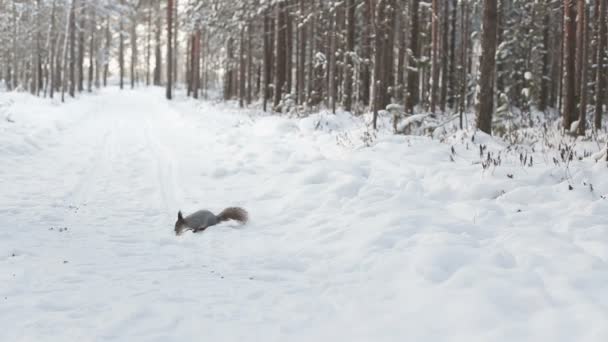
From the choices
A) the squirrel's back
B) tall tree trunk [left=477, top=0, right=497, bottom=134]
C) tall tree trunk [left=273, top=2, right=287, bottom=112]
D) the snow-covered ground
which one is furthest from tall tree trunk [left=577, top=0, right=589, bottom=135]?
tall tree trunk [left=273, top=2, right=287, bottom=112]

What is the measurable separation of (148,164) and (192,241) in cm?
591

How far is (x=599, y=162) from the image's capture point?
7371mm

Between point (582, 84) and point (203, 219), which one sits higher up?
point (582, 84)

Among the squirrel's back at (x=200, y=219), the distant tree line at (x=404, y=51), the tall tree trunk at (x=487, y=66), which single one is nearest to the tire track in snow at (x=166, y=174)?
the squirrel's back at (x=200, y=219)

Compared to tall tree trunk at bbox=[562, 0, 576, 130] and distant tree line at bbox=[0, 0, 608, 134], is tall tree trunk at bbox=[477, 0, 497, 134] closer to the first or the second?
distant tree line at bbox=[0, 0, 608, 134]

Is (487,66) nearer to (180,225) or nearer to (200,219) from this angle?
(200,219)

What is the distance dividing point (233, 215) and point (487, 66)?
6662 mm

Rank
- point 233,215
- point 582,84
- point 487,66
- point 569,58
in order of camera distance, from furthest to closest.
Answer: point 569,58, point 582,84, point 487,66, point 233,215

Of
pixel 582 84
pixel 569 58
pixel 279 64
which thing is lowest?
pixel 582 84

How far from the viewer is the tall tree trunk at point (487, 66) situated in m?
10.5

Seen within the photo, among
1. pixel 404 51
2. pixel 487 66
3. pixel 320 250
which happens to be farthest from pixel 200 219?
pixel 404 51

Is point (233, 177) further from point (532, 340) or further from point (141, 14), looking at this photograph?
point (141, 14)

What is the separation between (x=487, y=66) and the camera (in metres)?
10.6

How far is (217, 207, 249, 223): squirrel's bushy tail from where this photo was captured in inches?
277
